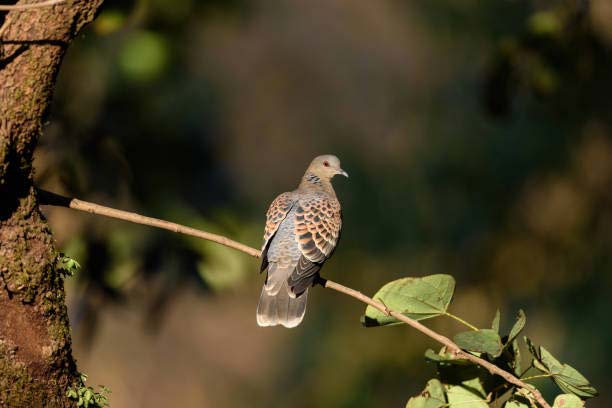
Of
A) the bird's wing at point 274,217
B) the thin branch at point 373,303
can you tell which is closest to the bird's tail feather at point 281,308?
the bird's wing at point 274,217

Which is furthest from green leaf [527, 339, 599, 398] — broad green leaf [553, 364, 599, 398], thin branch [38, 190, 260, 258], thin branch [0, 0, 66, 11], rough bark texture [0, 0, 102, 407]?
thin branch [0, 0, 66, 11]

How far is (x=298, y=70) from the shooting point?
1095 cm

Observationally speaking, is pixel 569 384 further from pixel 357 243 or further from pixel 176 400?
pixel 176 400

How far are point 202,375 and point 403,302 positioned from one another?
8.12 m

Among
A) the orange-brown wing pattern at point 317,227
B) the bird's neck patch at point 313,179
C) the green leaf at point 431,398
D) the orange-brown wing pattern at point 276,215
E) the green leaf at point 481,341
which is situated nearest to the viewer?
the green leaf at point 481,341

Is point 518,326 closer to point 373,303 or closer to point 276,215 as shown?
point 373,303

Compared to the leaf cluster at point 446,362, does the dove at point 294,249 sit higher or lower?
higher

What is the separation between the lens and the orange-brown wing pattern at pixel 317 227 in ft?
11.7

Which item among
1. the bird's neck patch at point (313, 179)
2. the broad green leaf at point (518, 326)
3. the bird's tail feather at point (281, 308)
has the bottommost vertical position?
the broad green leaf at point (518, 326)

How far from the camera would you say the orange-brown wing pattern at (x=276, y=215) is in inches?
145

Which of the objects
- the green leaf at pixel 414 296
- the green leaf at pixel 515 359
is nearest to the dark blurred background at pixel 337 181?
the green leaf at pixel 414 296

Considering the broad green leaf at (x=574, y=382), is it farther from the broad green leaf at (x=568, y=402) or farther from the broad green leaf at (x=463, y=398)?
the broad green leaf at (x=463, y=398)

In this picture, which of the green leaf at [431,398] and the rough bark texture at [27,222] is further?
the green leaf at [431,398]

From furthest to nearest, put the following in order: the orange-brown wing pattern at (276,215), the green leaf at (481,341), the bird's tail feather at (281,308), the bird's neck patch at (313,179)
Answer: the bird's neck patch at (313,179) < the orange-brown wing pattern at (276,215) < the bird's tail feather at (281,308) < the green leaf at (481,341)
